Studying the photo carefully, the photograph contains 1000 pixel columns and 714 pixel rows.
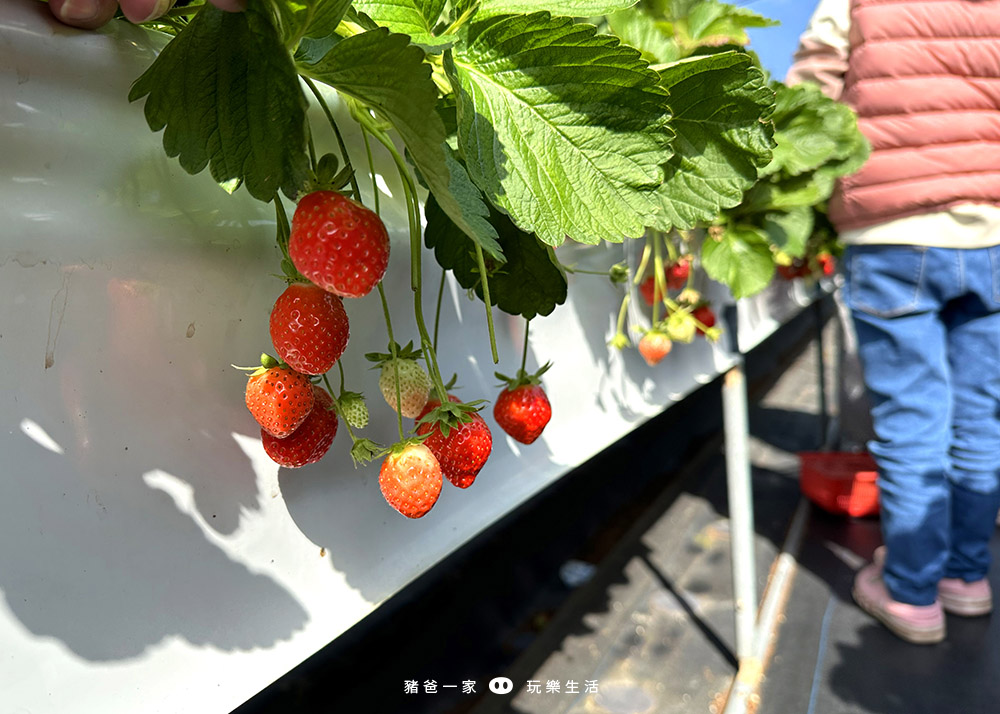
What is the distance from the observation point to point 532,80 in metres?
0.29

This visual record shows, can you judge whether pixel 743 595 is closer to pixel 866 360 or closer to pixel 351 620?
pixel 866 360

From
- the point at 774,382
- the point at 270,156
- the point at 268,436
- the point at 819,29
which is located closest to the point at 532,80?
the point at 270,156

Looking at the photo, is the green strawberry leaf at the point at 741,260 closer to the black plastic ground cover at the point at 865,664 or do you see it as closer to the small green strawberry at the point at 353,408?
the small green strawberry at the point at 353,408

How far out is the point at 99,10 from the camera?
11.0 inches

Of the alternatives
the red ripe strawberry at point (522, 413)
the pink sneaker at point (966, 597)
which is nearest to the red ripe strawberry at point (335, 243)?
the red ripe strawberry at point (522, 413)

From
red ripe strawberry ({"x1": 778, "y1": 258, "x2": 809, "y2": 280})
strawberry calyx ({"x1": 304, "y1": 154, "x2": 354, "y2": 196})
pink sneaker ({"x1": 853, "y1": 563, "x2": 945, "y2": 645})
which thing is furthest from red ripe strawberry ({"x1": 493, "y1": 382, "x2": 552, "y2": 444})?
red ripe strawberry ({"x1": 778, "y1": 258, "x2": 809, "y2": 280})

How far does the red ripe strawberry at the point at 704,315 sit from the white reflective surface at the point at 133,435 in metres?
→ 0.69

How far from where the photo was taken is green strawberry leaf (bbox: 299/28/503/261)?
23 centimetres

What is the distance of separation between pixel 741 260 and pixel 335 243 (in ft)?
2.24

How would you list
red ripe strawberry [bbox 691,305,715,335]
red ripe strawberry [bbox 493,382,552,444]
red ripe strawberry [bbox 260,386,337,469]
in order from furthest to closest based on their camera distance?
red ripe strawberry [bbox 691,305,715,335] < red ripe strawberry [bbox 493,382,552,444] < red ripe strawberry [bbox 260,386,337,469]

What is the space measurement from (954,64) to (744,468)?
2.36 feet

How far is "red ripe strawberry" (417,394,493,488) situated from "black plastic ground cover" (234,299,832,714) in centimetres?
36

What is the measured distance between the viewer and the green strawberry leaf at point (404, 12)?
1.01ft

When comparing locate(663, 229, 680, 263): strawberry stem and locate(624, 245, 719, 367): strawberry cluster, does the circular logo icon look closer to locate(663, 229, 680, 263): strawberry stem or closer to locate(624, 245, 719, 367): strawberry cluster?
locate(624, 245, 719, 367): strawberry cluster
